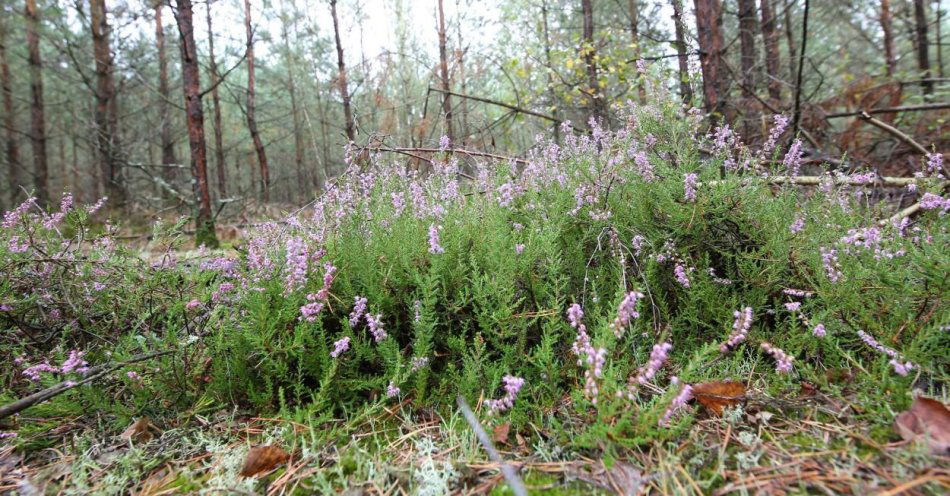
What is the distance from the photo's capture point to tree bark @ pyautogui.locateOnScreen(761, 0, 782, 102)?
666cm

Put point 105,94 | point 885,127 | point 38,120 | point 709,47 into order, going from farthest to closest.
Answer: point 38,120 < point 105,94 < point 709,47 < point 885,127

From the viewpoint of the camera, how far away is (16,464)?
63.6 inches

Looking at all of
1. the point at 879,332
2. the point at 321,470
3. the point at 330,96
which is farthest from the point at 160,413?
the point at 330,96

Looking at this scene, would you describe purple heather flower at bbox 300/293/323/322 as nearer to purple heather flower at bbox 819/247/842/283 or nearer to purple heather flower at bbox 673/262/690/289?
purple heather flower at bbox 673/262/690/289

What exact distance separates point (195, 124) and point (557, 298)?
746 centimetres

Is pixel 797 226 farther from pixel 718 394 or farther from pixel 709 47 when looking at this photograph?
pixel 709 47

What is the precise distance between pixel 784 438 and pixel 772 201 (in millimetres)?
1299

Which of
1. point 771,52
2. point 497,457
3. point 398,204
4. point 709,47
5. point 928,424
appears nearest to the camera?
point 497,457

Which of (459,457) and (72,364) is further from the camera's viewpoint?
(72,364)

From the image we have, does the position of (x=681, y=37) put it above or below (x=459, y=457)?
above

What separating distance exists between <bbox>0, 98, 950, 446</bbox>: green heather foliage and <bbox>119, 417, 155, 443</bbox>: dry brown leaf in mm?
143

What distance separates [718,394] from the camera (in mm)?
1615

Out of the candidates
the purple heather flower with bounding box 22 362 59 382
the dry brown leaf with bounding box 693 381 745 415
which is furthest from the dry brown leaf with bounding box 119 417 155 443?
the dry brown leaf with bounding box 693 381 745 415

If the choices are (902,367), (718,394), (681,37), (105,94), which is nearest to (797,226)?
(902,367)
